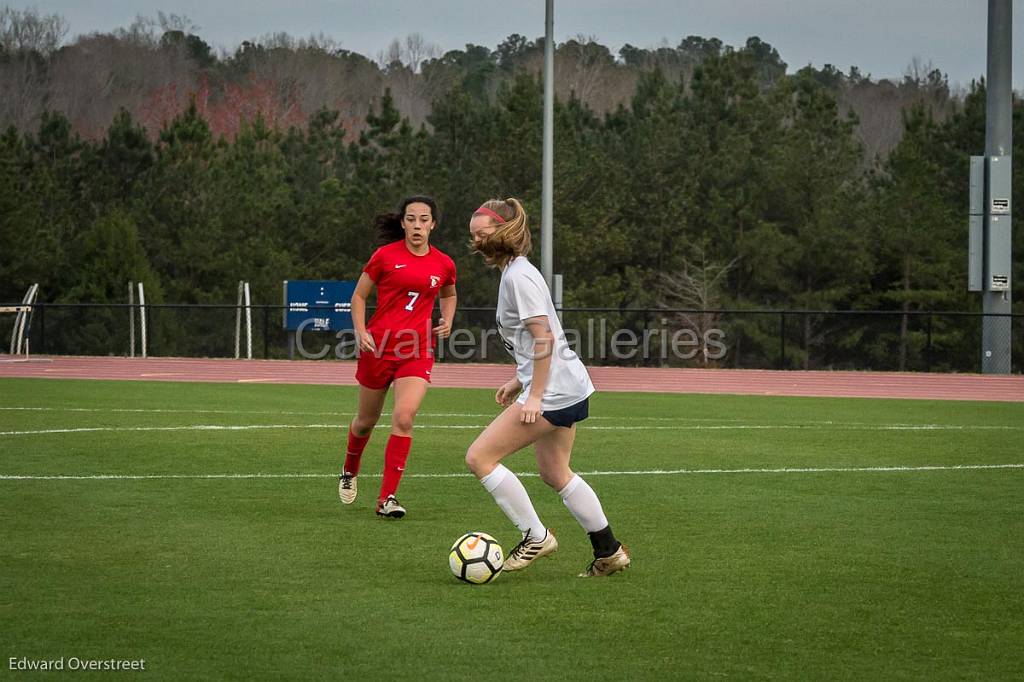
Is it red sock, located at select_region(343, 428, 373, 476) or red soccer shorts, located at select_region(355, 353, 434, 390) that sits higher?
red soccer shorts, located at select_region(355, 353, 434, 390)

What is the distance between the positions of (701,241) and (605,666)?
4230 cm

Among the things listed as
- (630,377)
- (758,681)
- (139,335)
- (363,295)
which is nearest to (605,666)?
(758,681)

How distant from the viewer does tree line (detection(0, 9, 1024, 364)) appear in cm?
4516

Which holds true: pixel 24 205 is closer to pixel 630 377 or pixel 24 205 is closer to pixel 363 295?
pixel 630 377

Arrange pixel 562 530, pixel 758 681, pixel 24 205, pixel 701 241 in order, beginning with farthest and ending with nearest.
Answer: pixel 701 241 → pixel 24 205 → pixel 562 530 → pixel 758 681

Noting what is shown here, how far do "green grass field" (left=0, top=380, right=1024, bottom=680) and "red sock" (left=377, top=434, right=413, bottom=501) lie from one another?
0.79 ft

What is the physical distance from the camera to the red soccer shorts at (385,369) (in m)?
10.3

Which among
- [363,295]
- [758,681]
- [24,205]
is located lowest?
[758,681]

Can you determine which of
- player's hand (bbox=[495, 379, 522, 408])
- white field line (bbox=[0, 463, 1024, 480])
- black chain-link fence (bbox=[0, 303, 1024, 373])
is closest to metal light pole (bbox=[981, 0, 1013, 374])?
black chain-link fence (bbox=[0, 303, 1024, 373])

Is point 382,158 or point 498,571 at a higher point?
point 382,158

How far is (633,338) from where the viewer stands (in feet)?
131

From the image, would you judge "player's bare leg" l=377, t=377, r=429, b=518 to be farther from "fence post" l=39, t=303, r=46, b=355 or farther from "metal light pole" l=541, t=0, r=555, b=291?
"fence post" l=39, t=303, r=46, b=355

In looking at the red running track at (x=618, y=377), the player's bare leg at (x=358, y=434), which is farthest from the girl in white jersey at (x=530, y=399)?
the red running track at (x=618, y=377)

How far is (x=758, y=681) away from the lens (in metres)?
5.60
